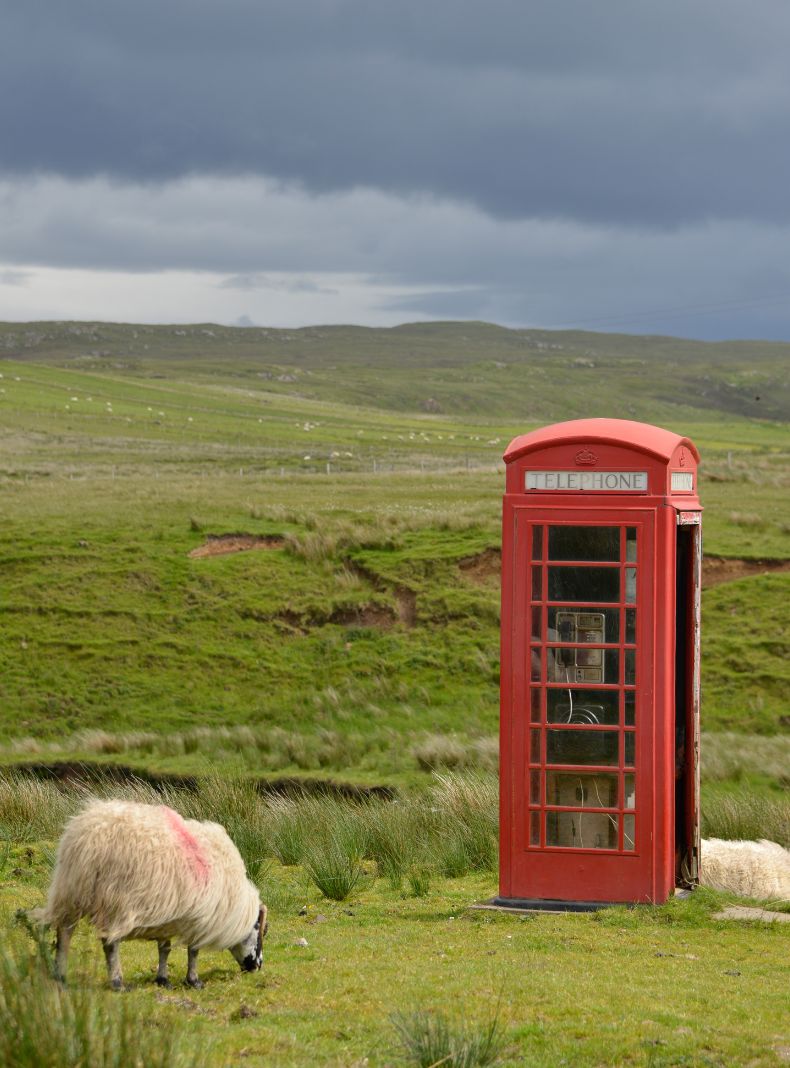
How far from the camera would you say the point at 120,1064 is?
185 inches

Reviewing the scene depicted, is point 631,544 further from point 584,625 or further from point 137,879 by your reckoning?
point 137,879

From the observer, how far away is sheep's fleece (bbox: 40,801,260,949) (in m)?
6.91

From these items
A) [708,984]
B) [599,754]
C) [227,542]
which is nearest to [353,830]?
[599,754]

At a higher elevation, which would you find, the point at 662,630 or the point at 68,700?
the point at 662,630

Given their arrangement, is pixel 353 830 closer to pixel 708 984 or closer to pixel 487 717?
pixel 708 984

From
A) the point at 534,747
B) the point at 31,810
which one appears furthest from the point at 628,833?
the point at 31,810

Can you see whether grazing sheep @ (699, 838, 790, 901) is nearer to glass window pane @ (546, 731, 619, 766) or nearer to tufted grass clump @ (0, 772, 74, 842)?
glass window pane @ (546, 731, 619, 766)

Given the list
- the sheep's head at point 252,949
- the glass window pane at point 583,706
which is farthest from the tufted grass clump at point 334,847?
the sheep's head at point 252,949

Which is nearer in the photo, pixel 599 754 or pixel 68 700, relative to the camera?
pixel 599 754

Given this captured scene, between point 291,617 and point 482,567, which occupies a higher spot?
point 482,567

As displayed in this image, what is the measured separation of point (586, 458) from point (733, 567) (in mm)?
17171

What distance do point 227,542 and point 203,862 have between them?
73.7ft

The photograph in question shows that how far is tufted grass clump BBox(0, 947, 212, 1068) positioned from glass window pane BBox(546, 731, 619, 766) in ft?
17.2

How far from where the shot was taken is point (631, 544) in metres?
9.99
